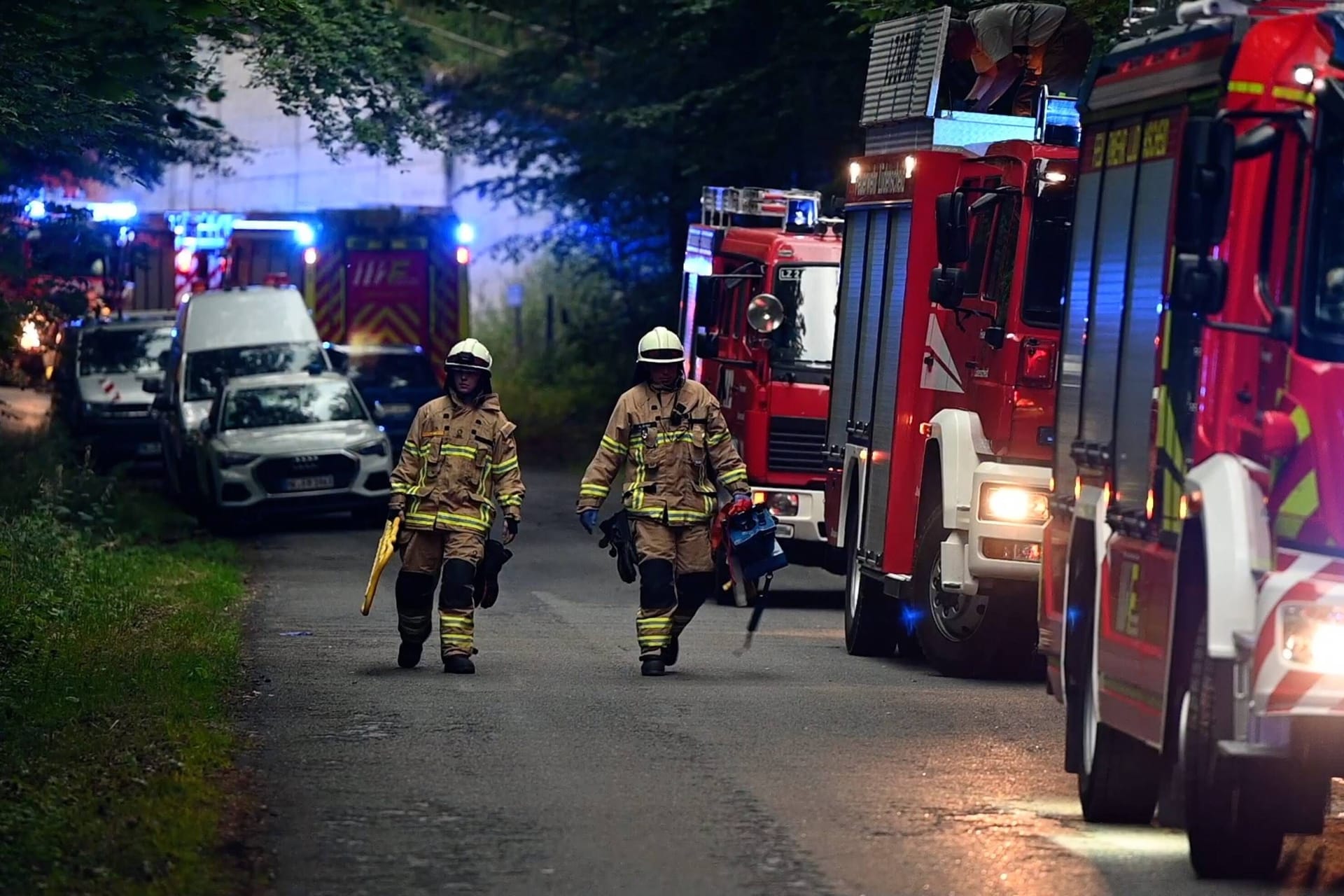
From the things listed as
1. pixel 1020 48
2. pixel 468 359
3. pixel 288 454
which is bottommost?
pixel 288 454

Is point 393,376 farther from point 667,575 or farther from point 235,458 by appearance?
point 667,575

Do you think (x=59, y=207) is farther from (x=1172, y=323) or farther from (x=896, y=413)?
(x=1172, y=323)

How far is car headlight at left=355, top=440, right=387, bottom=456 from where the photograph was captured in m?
24.9

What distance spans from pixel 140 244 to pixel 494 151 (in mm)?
8411

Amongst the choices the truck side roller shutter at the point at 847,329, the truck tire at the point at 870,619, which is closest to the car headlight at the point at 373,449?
the truck side roller shutter at the point at 847,329

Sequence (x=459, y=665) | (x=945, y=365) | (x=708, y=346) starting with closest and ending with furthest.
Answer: (x=459, y=665) < (x=945, y=365) < (x=708, y=346)

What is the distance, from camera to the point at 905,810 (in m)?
9.45

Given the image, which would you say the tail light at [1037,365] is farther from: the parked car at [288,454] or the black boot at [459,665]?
the parked car at [288,454]

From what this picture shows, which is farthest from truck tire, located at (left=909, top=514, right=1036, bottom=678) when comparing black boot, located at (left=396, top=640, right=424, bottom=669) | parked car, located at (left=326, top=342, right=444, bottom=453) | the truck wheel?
parked car, located at (left=326, top=342, right=444, bottom=453)

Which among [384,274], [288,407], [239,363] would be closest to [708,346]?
[288,407]

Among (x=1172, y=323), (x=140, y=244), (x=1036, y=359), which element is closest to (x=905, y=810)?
(x=1172, y=323)

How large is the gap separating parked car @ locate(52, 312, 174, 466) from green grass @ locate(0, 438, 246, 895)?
797 centimetres

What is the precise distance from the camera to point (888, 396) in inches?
599

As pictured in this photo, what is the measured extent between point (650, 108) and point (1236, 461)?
24.8 meters
